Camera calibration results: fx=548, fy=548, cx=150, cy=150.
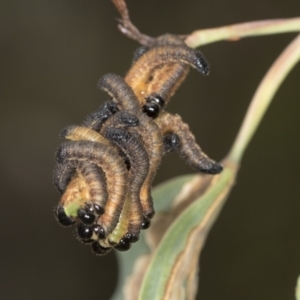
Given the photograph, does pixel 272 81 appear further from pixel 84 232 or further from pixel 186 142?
pixel 84 232

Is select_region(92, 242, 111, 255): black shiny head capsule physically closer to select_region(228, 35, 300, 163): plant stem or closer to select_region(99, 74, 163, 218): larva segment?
select_region(99, 74, 163, 218): larva segment

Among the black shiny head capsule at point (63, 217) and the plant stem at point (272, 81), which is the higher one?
the plant stem at point (272, 81)

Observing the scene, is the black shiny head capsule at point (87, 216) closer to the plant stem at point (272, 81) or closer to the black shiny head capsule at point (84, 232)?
the black shiny head capsule at point (84, 232)

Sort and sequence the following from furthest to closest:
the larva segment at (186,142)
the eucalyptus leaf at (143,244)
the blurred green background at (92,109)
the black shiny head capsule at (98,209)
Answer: the blurred green background at (92,109) → the eucalyptus leaf at (143,244) → the larva segment at (186,142) → the black shiny head capsule at (98,209)

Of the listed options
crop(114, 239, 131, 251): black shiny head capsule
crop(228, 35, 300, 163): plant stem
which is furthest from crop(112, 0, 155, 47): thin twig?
crop(114, 239, 131, 251): black shiny head capsule

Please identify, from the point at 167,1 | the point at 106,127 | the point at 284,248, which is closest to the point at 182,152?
the point at 106,127

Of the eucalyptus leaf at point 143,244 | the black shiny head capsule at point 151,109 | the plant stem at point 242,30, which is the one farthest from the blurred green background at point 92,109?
the black shiny head capsule at point 151,109

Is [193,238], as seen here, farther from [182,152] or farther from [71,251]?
[71,251]
